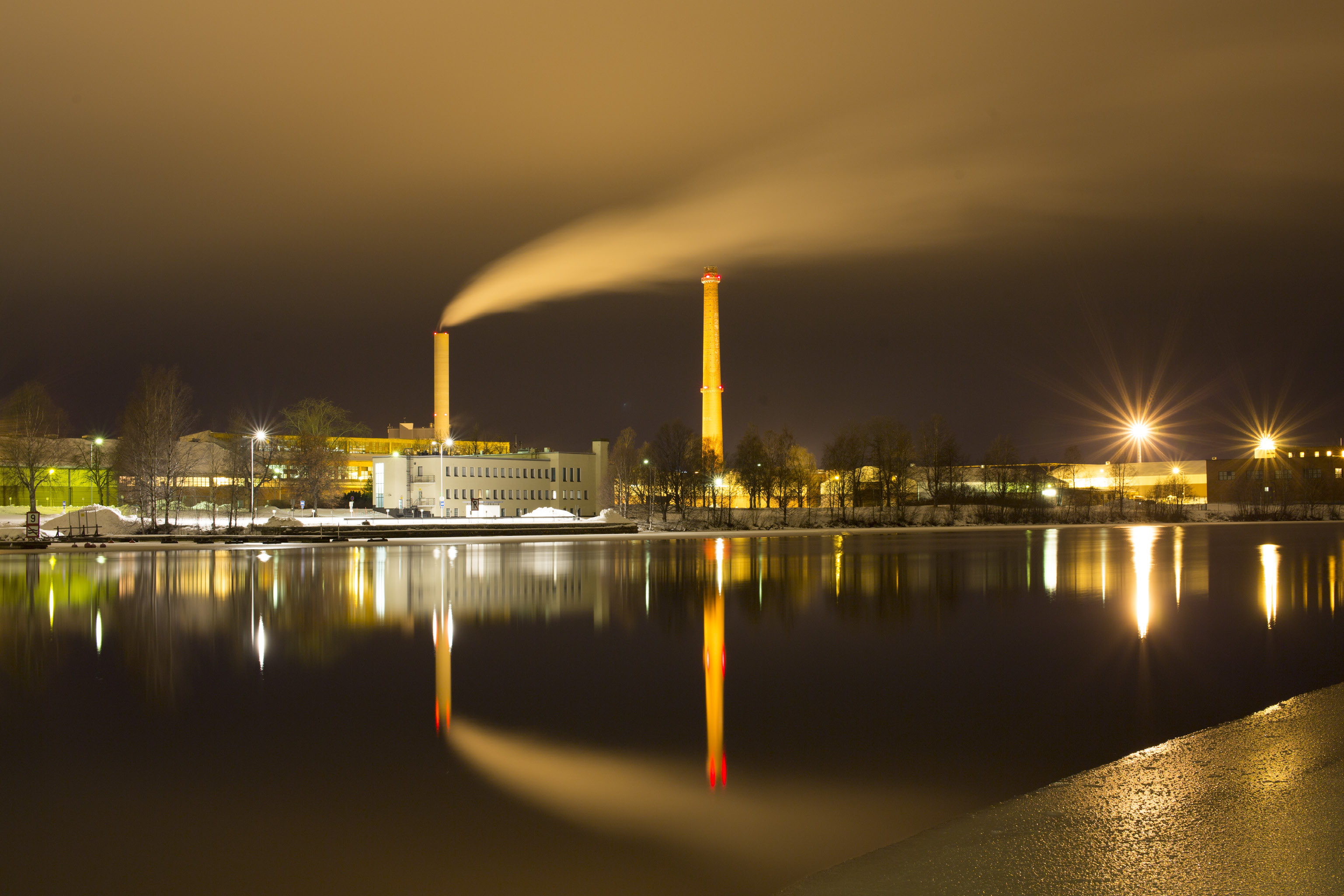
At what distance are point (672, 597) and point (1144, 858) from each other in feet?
57.4

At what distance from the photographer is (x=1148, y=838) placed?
6.91 meters

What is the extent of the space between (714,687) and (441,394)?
293 feet

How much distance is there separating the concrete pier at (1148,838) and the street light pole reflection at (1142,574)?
9.02m

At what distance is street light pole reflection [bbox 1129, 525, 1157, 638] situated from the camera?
63.5ft

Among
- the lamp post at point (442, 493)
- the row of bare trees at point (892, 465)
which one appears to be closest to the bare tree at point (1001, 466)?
the row of bare trees at point (892, 465)

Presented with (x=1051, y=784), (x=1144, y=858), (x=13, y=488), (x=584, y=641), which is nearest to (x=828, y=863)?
(x=1144, y=858)

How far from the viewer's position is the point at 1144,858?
6520 mm

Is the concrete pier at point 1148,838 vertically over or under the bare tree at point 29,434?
under

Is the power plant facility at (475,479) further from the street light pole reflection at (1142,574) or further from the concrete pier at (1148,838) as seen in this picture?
the concrete pier at (1148,838)

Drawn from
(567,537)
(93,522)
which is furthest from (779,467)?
(93,522)

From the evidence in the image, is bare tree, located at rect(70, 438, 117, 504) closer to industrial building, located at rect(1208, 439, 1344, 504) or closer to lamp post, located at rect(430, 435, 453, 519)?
lamp post, located at rect(430, 435, 453, 519)

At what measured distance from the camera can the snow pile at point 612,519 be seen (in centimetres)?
7356

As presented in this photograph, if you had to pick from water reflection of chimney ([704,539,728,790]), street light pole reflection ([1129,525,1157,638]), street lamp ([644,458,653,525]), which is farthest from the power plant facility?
water reflection of chimney ([704,539,728,790])

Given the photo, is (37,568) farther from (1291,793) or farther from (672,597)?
(1291,793)
